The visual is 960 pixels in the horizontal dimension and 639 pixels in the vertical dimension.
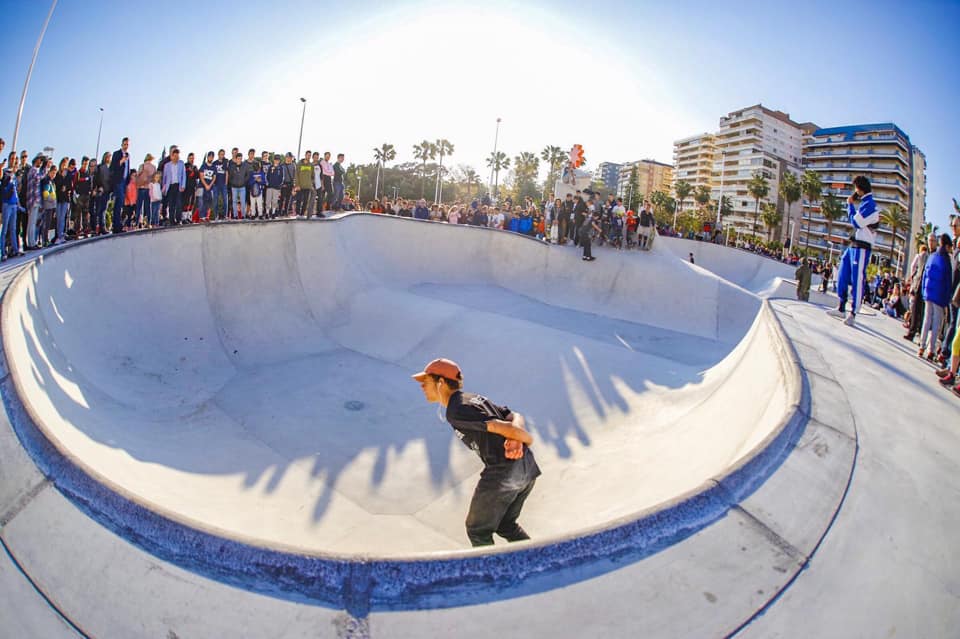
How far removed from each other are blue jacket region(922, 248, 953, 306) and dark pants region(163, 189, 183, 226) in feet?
42.4

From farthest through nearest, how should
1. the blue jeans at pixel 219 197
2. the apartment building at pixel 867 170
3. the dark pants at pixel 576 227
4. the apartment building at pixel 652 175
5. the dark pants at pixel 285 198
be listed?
the apartment building at pixel 652 175 → the apartment building at pixel 867 170 → the dark pants at pixel 576 227 → the dark pants at pixel 285 198 → the blue jeans at pixel 219 197

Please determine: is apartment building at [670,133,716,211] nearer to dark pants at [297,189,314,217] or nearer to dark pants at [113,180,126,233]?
dark pants at [297,189,314,217]

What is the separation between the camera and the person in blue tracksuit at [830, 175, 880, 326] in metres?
5.82

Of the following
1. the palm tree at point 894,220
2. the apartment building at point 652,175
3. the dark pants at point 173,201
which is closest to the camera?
the dark pants at point 173,201

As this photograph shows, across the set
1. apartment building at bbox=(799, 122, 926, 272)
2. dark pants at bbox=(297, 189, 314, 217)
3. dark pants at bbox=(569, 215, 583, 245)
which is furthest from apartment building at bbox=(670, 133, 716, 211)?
dark pants at bbox=(297, 189, 314, 217)

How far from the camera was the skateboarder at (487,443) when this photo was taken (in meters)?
3.22

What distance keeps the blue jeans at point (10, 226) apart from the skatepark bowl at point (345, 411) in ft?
4.43

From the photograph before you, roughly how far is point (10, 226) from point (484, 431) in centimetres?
900

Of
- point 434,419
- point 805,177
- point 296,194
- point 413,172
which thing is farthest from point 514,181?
point 434,419

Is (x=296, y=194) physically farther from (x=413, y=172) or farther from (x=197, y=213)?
(x=413, y=172)

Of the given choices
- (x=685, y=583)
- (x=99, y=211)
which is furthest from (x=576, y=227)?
(x=685, y=583)

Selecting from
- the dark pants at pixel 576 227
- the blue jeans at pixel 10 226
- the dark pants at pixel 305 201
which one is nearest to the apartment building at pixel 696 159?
the dark pants at pixel 576 227

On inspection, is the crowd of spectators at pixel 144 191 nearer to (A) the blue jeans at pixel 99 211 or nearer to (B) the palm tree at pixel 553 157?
(A) the blue jeans at pixel 99 211

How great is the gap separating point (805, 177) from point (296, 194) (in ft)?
292
